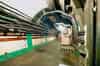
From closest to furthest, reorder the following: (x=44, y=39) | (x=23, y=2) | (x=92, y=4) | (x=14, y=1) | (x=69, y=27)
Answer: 1. (x=14, y=1)
2. (x=23, y=2)
3. (x=44, y=39)
4. (x=69, y=27)
5. (x=92, y=4)

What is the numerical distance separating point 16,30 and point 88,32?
114 centimetres

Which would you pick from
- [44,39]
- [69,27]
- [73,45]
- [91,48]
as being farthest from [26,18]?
[91,48]

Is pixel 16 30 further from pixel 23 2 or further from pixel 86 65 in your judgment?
pixel 86 65

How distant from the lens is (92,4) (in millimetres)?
1645

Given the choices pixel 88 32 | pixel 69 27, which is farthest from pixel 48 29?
pixel 88 32

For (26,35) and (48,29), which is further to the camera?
(48,29)

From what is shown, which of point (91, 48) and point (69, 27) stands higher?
point (69, 27)

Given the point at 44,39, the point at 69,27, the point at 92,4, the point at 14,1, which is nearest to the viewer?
the point at 14,1

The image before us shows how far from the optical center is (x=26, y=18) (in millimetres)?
885

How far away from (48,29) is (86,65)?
648mm

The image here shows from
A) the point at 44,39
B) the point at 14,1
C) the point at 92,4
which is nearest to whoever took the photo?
the point at 14,1

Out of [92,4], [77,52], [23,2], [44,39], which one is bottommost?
[77,52]

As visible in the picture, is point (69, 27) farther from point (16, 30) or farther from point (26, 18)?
point (16, 30)

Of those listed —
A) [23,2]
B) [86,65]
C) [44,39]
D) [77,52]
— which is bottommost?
[86,65]
